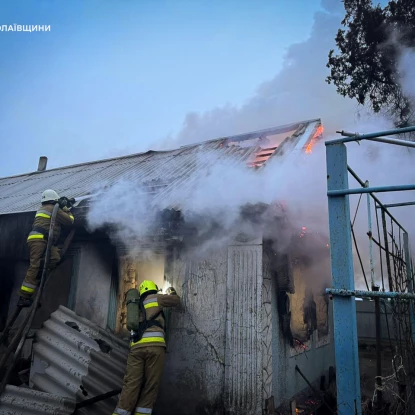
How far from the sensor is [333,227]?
2936 mm

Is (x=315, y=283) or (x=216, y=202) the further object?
(x=315, y=283)

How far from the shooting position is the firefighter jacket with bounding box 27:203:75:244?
20.6ft

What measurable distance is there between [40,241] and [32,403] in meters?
2.57

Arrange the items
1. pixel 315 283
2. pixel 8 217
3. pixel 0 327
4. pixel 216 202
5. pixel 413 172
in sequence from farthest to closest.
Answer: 1. pixel 315 283
2. pixel 0 327
3. pixel 8 217
4. pixel 216 202
5. pixel 413 172

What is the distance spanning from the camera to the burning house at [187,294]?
5500 mm

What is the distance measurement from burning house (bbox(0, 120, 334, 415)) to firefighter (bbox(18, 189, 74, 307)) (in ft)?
1.63

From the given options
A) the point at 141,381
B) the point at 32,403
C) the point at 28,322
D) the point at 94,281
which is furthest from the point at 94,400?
the point at 94,281

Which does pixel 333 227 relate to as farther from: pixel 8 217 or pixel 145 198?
pixel 8 217

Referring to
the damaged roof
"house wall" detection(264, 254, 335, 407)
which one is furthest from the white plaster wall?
the damaged roof

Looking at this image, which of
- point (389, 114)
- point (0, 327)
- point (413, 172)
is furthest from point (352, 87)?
point (0, 327)

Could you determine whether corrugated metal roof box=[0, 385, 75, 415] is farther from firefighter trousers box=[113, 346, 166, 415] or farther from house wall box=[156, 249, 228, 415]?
house wall box=[156, 249, 228, 415]

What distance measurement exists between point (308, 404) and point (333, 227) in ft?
18.8

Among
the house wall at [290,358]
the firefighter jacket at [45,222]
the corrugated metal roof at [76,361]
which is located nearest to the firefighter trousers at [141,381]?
the corrugated metal roof at [76,361]

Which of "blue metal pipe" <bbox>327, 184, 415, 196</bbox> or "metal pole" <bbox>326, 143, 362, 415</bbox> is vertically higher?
"blue metal pipe" <bbox>327, 184, 415, 196</bbox>
